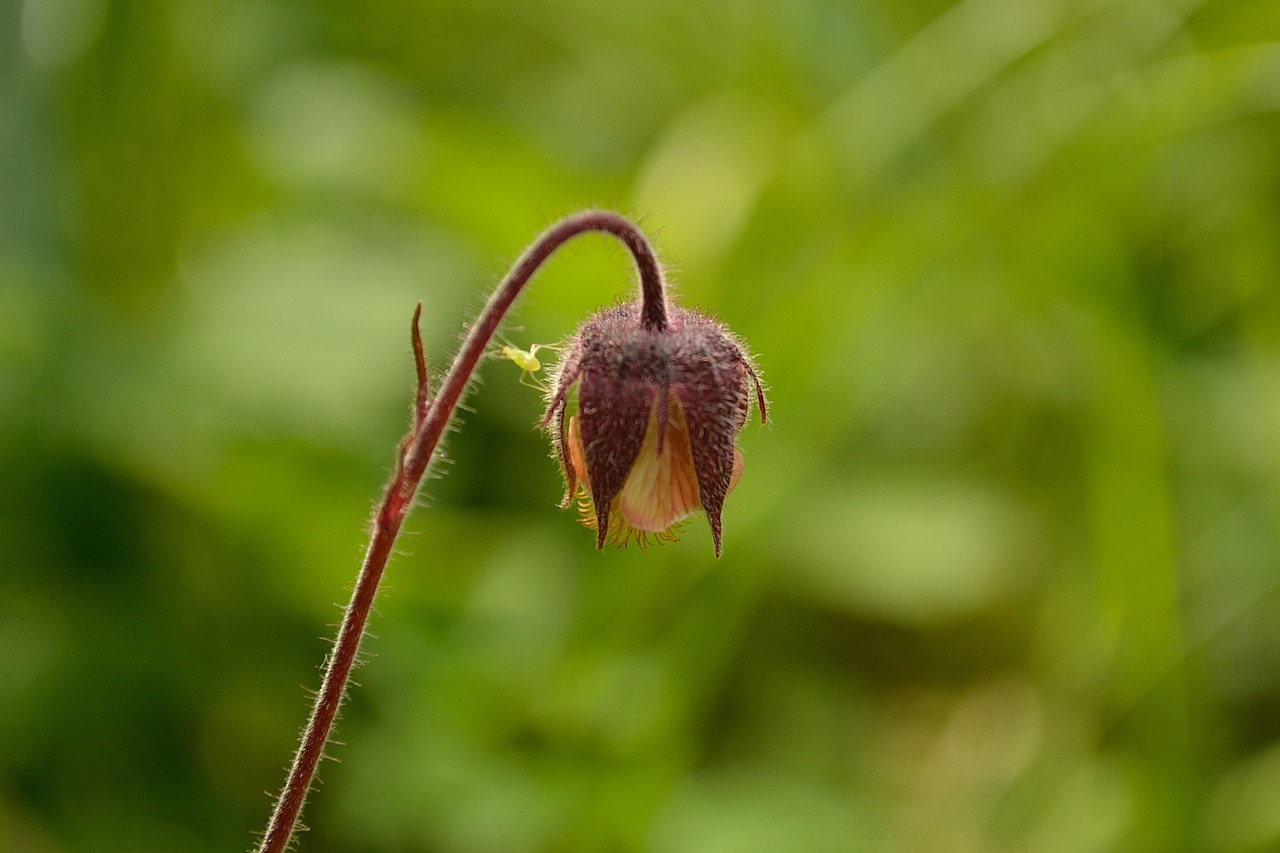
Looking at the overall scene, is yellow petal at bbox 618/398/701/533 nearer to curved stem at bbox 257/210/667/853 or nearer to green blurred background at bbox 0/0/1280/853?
curved stem at bbox 257/210/667/853

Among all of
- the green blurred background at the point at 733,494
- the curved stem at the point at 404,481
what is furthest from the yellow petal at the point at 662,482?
the green blurred background at the point at 733,494

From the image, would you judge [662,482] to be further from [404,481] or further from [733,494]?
[733,494]

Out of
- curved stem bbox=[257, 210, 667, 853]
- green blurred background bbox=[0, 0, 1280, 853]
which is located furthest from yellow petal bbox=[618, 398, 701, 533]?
green blurred background bbox=[0, 0, 1280, 853]

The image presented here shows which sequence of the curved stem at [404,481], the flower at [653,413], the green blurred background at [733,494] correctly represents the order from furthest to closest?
the green blurred background at [733,494] < the flower at [653,413] < the curved stem at [404,481]

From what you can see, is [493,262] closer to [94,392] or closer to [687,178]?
[687,178]

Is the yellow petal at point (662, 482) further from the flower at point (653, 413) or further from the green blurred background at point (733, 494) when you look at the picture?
the green blurred background at point (733, 494)

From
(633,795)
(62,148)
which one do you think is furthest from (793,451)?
(62,148)
